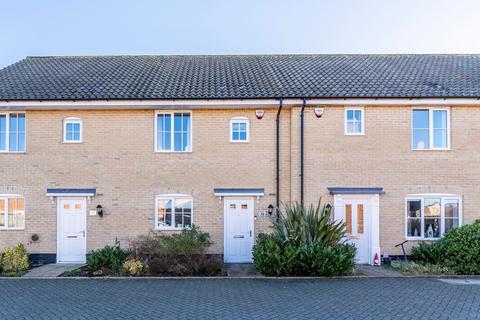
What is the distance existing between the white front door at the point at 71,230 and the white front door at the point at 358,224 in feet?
31.4

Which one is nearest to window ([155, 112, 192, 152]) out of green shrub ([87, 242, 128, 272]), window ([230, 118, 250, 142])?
window ([230, 118, 250, 142])

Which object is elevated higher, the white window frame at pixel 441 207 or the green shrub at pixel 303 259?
the white window frame at pixel 441 207

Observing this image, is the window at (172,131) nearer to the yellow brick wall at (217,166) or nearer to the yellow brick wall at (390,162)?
the yellow brick wall at (217,166)

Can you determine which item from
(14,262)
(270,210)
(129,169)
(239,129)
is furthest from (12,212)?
(270,210)

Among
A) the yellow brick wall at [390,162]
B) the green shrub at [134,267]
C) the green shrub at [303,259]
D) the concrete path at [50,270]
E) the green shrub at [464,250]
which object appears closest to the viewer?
the green shrub at [303,259]

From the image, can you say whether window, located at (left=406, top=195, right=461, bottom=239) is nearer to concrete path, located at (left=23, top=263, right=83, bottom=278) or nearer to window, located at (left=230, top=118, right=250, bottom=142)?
window, located at (left=230, top=118, right=250, bottom=142)

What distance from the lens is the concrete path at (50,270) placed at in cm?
1277

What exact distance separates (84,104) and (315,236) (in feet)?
30.7

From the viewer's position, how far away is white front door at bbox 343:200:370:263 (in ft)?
47.9

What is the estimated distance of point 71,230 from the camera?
14906mm

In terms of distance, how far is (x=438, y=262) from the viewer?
13414mm

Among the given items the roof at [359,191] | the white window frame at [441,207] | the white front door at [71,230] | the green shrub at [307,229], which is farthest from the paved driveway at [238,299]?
the roof at [359,191]

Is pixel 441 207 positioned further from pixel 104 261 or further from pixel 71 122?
pixel 71 122

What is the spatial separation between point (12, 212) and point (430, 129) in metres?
15.6
